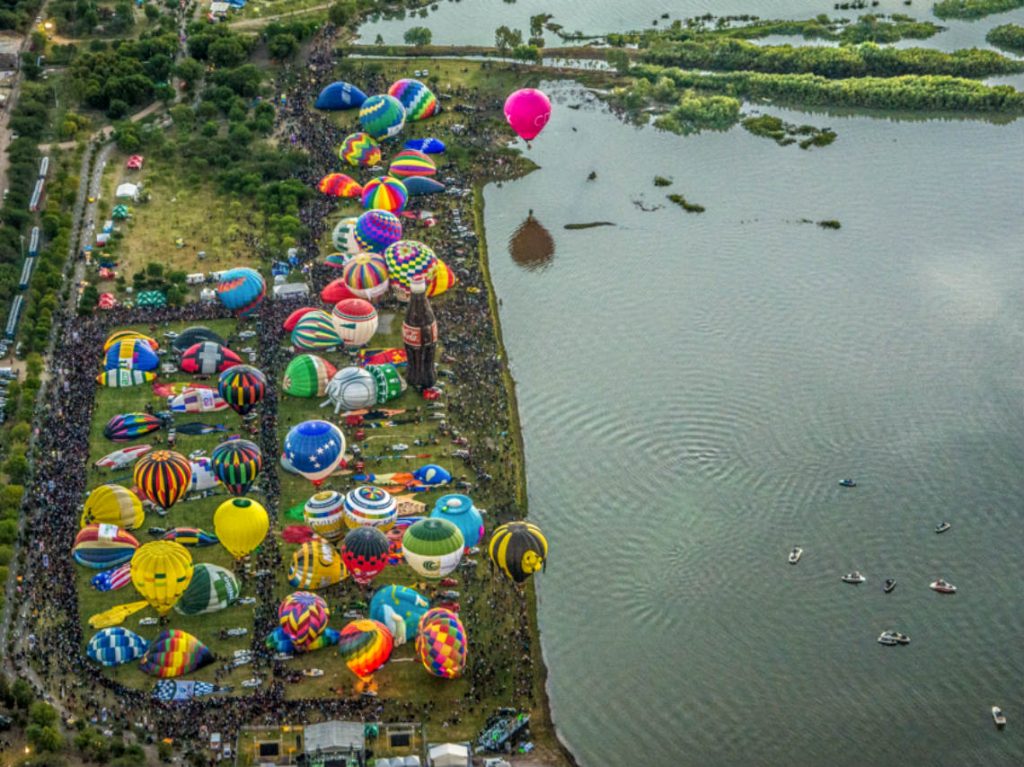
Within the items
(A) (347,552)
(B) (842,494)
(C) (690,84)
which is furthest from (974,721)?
(C) (690,84)

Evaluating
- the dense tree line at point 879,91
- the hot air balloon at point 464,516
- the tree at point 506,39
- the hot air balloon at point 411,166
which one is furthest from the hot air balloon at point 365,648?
the tree at point 506,39

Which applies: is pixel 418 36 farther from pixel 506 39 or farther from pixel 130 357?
pixel 130 357

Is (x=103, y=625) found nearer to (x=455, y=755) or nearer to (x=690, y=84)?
(x=455, y=755)

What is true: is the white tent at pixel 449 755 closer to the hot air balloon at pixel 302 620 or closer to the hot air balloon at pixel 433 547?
the hot air balloon at pixel 302 620

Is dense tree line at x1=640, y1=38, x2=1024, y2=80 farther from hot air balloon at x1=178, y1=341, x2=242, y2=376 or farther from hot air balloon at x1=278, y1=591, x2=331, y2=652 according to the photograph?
hot air balloon at x1=278, y1=591, x2=331, y2=652

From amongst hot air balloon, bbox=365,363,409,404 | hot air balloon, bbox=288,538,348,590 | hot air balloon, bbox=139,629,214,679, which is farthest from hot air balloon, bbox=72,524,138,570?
hot air balloon, bbox=365,363,409,404

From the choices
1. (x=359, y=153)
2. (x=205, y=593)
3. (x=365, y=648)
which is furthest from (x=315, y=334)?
(x=365, y=648)
